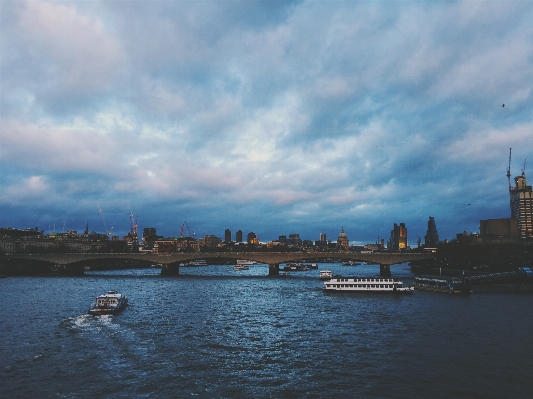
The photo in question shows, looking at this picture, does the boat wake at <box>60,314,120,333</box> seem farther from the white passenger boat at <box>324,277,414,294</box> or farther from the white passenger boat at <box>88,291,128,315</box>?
the white passenger boat at <box>324,277,414,294</box>

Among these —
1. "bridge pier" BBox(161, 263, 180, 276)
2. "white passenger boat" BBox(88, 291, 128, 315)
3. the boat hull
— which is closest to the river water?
the boat hull

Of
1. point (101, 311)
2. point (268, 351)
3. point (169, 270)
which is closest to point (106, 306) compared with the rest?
point (101, 311)

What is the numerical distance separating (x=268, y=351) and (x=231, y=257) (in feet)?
345

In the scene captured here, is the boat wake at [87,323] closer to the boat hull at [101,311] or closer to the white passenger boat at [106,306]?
the boat hull at [101,311]

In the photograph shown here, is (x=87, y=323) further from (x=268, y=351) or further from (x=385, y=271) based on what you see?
(x=385, y=271)

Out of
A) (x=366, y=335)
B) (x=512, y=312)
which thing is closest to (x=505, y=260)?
(x=512, y=312)

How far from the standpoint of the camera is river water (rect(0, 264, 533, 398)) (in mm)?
30906

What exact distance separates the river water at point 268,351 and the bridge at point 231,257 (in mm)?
69978

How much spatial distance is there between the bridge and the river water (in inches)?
2755

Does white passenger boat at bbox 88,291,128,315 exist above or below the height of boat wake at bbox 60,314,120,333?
above

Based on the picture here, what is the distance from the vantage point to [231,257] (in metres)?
146

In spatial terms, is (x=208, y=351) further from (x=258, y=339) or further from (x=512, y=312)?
(x=512, y=312)

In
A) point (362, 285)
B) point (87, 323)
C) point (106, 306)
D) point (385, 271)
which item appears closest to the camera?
point (87, 323)

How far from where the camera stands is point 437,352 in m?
40.7
